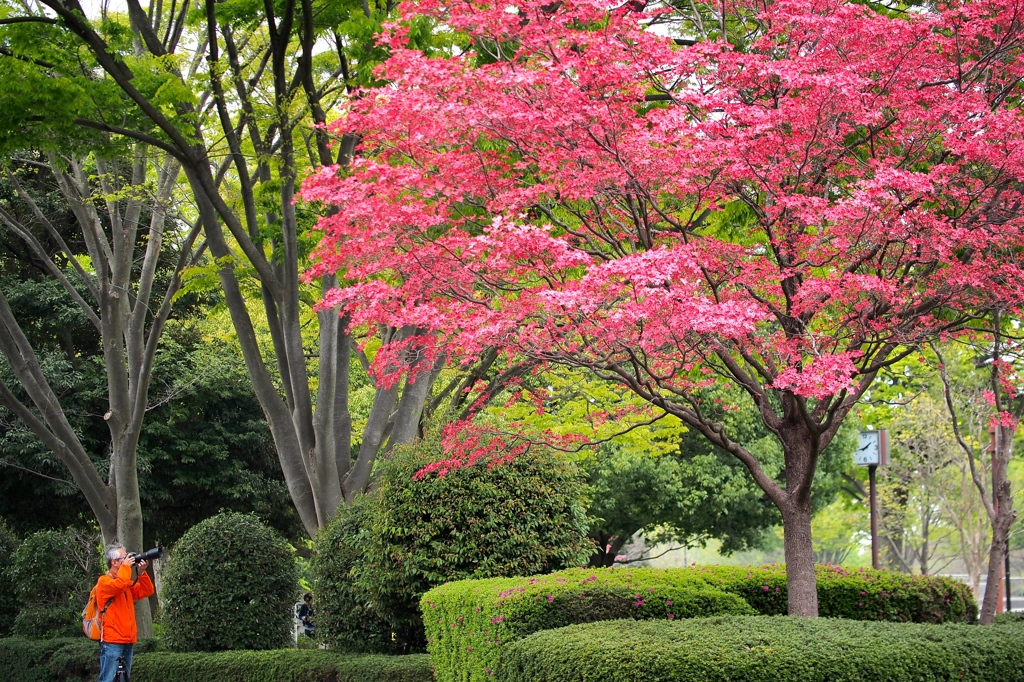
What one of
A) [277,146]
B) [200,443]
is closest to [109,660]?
[277,146]

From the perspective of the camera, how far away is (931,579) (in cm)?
930

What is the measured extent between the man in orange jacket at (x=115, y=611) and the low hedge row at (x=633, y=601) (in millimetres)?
3012

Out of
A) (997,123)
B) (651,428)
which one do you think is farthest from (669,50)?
(651,428)

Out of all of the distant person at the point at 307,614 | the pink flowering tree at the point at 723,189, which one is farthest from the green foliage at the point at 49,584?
the pink flowering tree at the point at 723,189

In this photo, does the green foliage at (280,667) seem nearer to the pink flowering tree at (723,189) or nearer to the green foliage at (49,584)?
the green foliage at (49,584)

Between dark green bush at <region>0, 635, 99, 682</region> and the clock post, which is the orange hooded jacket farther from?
the clock post

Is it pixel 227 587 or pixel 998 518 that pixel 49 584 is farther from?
pixel 998 518

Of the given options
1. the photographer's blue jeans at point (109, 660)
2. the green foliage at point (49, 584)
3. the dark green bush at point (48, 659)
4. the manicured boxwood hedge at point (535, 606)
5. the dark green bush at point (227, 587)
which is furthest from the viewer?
the green foliage at point (49, 584)

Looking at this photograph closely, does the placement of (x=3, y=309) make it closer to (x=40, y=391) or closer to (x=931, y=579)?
(x=40, y=391)

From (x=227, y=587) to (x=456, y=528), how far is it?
13.4 ft

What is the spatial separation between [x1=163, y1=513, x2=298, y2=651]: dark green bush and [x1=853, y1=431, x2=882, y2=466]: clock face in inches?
290

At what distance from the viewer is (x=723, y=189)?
7.11 meters

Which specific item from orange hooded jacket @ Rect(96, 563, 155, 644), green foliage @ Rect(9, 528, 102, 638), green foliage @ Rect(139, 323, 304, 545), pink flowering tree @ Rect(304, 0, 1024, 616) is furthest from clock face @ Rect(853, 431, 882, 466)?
green foliage @ Rect(139, 323, 304, 545)

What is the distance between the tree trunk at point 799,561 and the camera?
727 centimetres
